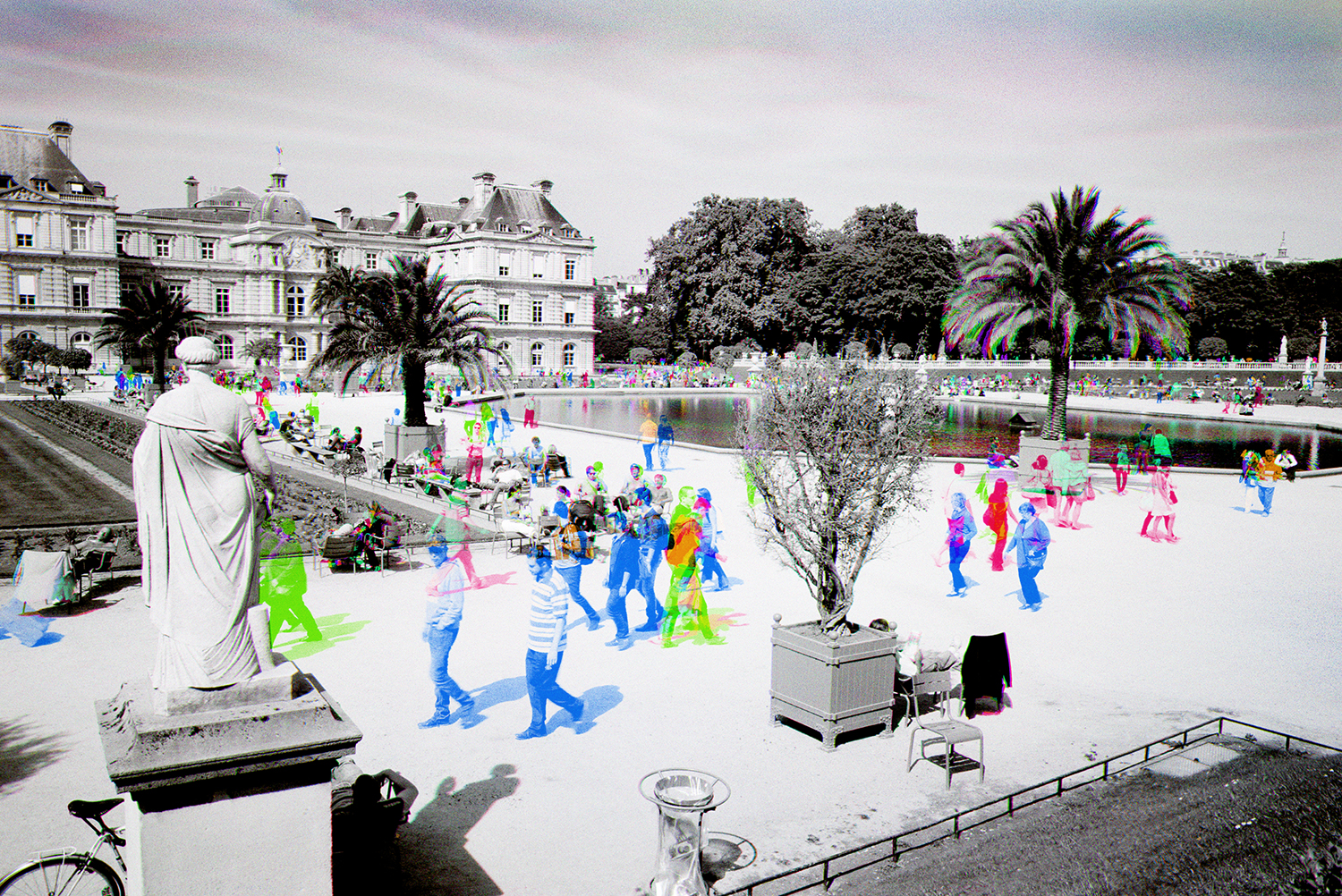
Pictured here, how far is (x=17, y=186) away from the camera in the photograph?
2507 inches

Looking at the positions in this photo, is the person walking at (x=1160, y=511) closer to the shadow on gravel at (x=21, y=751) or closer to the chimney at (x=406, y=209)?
the shadow on gravel at (x=21, y=751)

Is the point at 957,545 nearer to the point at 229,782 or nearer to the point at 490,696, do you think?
the point at 490,696

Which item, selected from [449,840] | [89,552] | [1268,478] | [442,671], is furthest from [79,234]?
[449,840]

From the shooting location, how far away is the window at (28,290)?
63312mm

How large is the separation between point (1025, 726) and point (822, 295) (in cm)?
6839

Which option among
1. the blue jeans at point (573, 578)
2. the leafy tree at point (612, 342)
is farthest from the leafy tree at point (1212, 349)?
the blue jeans at point (573, 578)

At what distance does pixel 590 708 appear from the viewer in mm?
8633

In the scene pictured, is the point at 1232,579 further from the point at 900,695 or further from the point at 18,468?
the point at 18,468

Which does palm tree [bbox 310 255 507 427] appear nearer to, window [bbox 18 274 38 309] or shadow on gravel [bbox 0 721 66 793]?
shadow on gravel [bbox 0 721 66 793]

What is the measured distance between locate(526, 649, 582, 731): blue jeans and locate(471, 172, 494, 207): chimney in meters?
75.7

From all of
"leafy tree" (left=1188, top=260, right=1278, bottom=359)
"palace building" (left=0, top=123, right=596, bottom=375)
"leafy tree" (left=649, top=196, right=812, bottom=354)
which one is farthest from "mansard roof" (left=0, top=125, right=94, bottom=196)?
"leafy tree" (left=1188, top=260, right=1278, bottom=359)

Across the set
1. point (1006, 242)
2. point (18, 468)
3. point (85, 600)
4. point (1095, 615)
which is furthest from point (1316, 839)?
point (18, 468)

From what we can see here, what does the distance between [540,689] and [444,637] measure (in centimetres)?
103

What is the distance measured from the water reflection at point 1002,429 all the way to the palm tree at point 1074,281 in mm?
3961
